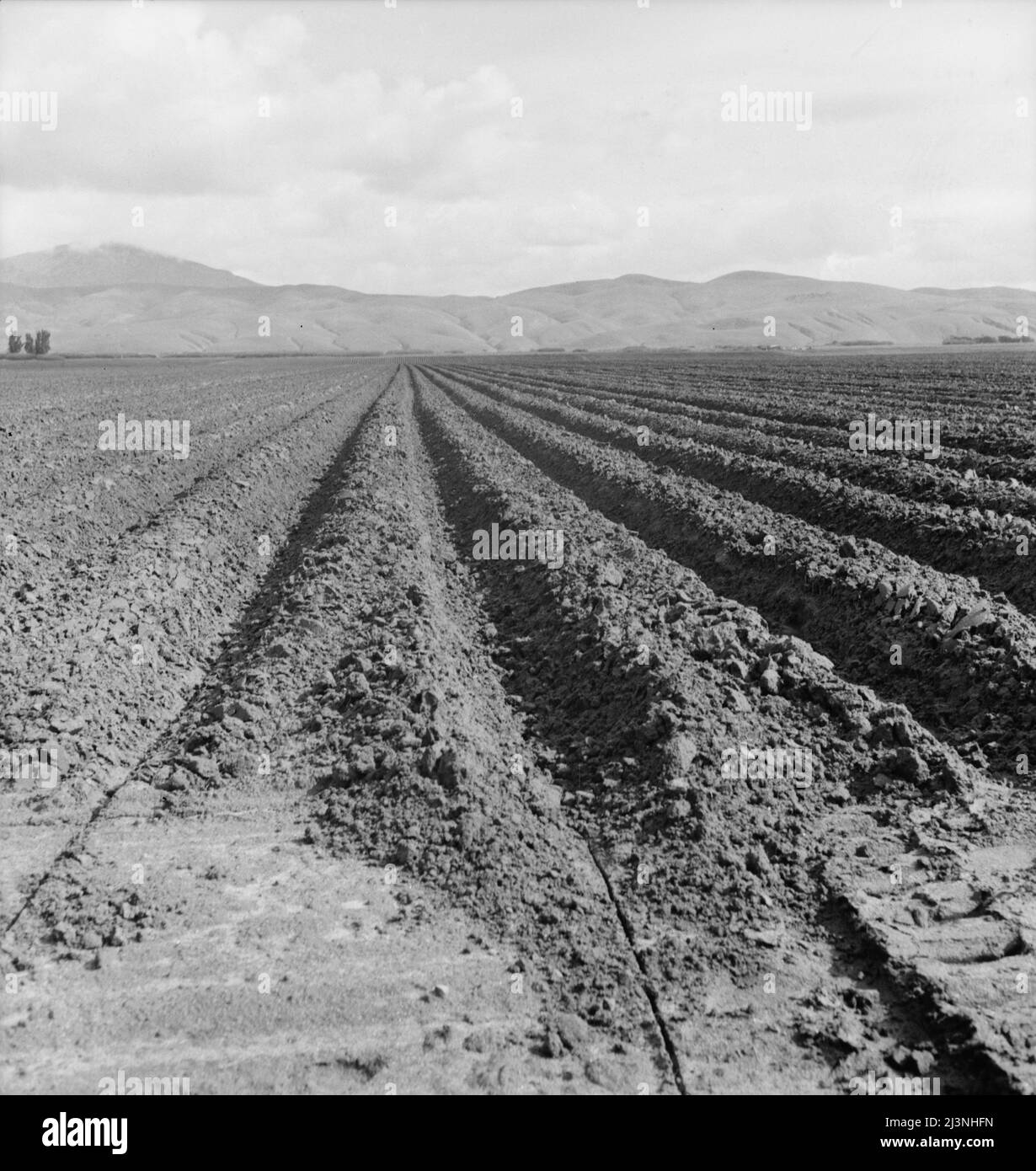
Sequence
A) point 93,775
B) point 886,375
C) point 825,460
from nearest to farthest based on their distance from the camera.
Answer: point 93,775 < point 825,460 < point 886,375

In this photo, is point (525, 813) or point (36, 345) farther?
point (36, 345)

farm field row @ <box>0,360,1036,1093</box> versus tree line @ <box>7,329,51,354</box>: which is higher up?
tree line @ <box>7,329,51,354</box>

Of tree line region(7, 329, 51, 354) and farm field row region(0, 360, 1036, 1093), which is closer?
farm field row region(0, 360, 1036, 1093)

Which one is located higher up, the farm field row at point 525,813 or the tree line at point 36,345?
the tree line at point 36,345

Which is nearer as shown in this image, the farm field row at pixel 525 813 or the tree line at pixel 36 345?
the farm field row at pixel 525 813

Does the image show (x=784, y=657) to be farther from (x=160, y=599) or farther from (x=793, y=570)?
(x=160, y=599)

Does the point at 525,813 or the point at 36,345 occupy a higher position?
the point at 36,345
